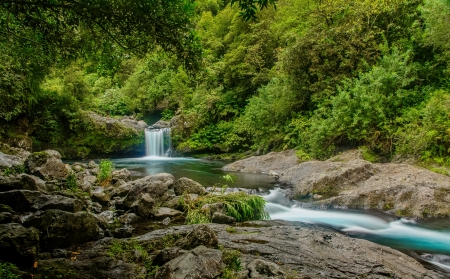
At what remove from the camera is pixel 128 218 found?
684 centimetres

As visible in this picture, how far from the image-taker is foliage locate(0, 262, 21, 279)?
3.12m

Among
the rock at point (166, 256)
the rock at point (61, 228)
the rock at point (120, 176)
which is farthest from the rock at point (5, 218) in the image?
the rock at point (120, 176)

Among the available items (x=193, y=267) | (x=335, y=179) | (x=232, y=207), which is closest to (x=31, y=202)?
(x=232, y=207)

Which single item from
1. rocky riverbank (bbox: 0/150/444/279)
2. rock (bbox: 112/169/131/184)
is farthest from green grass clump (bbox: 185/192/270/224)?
rock (bbox: 112/169/131/184)

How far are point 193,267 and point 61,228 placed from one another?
2.46 meters

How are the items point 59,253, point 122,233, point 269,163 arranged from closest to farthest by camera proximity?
point 59,253 < point 122,233 < point 269,163

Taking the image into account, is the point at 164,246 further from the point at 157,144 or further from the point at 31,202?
the point at 157,144

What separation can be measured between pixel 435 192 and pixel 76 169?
1182 centimetres

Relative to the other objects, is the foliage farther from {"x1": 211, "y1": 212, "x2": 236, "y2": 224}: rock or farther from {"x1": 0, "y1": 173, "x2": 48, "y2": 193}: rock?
{"x1": 0, "y1": 173, "x2": 48, "y2": 193}: rock

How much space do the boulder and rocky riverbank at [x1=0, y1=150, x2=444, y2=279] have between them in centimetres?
2

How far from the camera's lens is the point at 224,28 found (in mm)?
26688

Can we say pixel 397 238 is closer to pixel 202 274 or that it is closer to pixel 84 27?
pixel 202 274

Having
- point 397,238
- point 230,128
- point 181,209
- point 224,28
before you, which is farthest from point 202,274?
point 224,28

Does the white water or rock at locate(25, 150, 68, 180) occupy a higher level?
rock at locate(25, 150, 68, 180)
